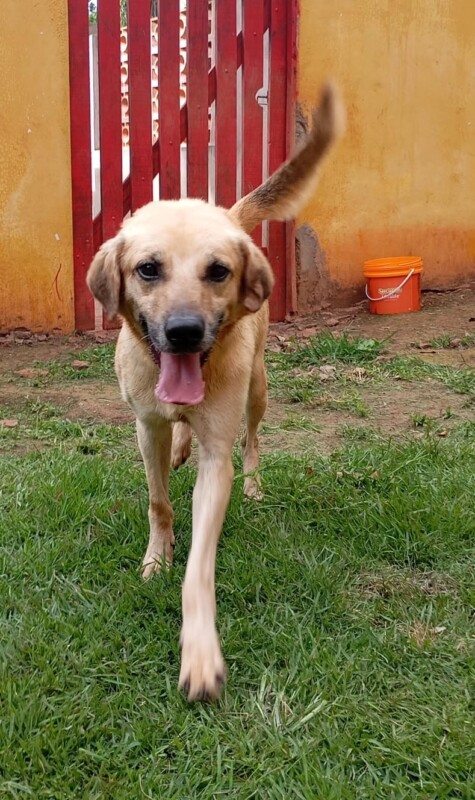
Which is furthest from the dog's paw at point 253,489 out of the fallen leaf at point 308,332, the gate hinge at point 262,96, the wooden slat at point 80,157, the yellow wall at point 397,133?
the gate hinge at point 262,96

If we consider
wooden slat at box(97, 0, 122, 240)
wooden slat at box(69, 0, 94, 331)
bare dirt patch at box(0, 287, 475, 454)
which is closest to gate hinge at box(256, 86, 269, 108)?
wooden slat at box(97, 0, 122, 240)

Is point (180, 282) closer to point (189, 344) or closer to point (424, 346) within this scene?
point (189, 344)

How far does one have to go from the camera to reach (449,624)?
2.50 metres

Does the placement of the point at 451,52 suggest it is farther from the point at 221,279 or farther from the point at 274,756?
the point at 274,756

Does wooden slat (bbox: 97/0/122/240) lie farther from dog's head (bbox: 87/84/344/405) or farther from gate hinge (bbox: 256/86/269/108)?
dog's head (bbox: 87/84/344/405)

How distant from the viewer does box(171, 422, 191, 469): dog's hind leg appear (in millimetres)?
3659

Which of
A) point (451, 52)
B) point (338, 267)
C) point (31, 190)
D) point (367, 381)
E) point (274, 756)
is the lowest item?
point (274, 756)

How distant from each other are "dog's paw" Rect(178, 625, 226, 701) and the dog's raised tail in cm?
179

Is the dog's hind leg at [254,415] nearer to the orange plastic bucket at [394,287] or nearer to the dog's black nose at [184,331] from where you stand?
the dog's black nose at [184,331]

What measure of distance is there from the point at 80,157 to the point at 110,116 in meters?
0.42

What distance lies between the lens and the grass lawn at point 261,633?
76.3 inches

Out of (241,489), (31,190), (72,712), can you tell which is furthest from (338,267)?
(72,712)

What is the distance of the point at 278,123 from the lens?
6918mm

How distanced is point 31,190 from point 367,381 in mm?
3009
